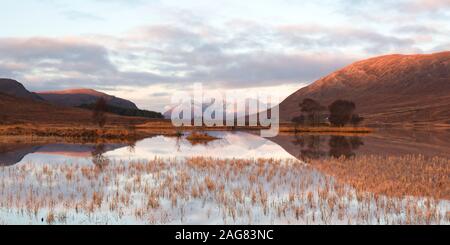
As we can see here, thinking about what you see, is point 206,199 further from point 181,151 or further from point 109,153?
point 181,151

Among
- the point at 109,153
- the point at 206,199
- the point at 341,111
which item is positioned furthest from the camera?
the point at 341,111

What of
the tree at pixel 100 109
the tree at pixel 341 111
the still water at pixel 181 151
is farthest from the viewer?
the tree at pixel 341 111

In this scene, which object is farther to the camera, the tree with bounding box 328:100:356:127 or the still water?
the tree with bounding box 328:100:356:127

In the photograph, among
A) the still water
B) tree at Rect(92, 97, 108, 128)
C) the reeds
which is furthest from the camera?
tree at Rect(92, 97, 108, 128)

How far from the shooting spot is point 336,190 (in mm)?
20234

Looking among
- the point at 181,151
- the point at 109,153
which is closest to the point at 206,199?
the point at 109,153

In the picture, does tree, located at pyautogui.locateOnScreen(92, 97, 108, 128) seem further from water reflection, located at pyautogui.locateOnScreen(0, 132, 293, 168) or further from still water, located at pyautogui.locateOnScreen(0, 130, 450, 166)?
water reflection, located at pyautogui.locateOnScreen(0, 132, 293, 168)

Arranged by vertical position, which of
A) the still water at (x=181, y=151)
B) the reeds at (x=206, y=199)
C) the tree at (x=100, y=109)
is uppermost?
the tree at (x=100, y=109)

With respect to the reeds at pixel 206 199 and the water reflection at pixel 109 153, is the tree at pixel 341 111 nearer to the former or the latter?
the water reflection at pixel 109 153

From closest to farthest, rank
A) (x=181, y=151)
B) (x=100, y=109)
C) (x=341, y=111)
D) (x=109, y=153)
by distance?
(x=109, y=153) → (x=181, y=151) → (x=100, y=109) → (x=341, y=111)

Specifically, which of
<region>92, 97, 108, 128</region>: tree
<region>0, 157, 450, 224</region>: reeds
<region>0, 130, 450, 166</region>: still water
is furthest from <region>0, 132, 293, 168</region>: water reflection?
<region>92, 97, 108, 128</region>: tree

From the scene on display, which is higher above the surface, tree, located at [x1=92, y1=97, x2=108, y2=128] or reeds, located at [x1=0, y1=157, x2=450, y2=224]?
tree, located at [x1=92, y1=97, x2=108, y2=128]

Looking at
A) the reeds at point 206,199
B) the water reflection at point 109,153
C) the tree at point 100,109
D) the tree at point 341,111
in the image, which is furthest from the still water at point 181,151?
the tree at point 341,111
